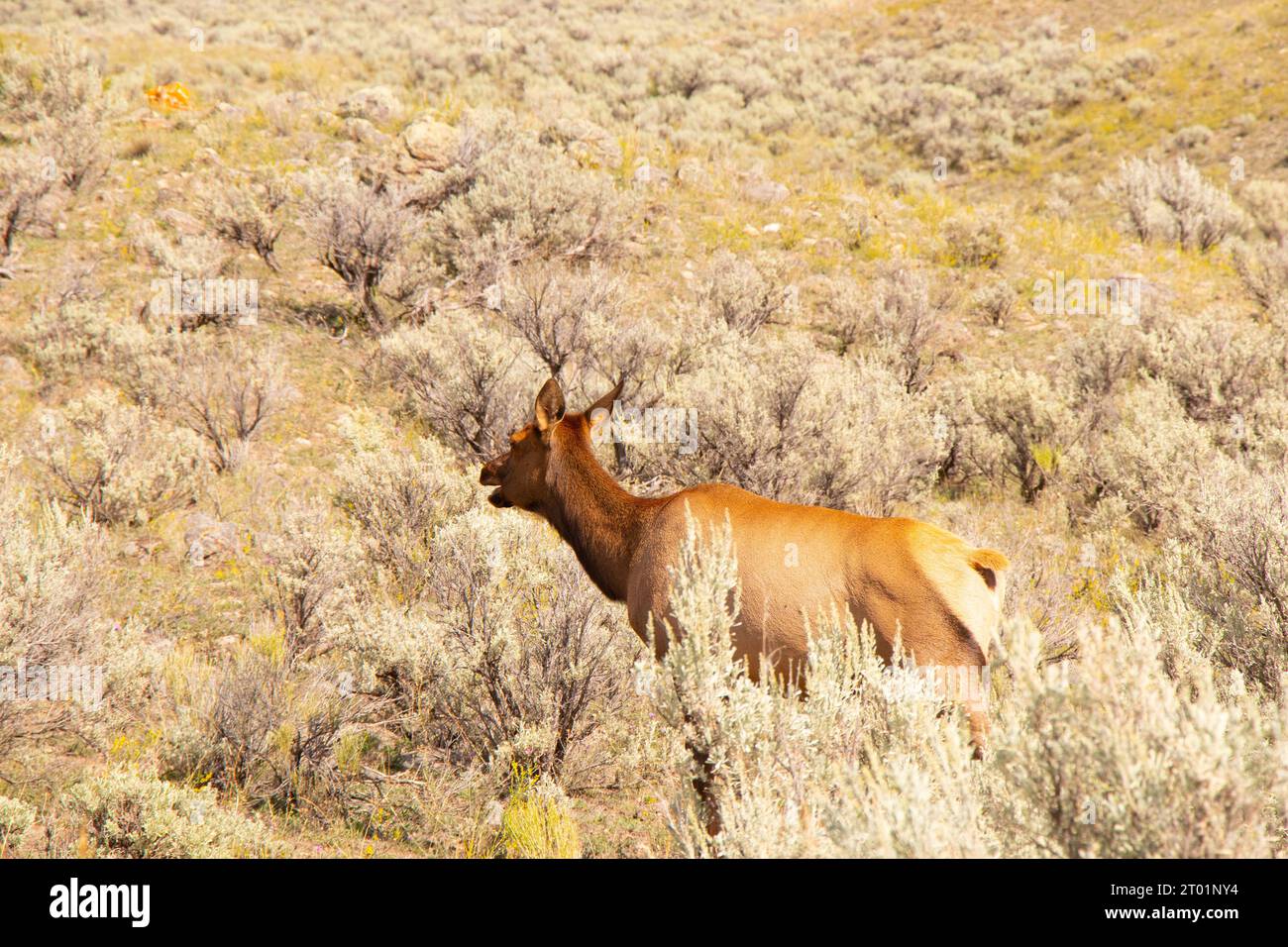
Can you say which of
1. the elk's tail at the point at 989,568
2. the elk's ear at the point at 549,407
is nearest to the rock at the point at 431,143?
the elk's ear at the point at 549,407

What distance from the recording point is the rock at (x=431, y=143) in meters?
16.6

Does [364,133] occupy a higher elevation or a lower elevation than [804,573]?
higher

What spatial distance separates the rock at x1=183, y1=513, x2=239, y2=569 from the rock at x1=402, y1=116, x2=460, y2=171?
10.6 m

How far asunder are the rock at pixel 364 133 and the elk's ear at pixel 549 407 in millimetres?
14226

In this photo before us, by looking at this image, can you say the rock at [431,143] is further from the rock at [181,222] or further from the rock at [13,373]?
the rock at [13,373]

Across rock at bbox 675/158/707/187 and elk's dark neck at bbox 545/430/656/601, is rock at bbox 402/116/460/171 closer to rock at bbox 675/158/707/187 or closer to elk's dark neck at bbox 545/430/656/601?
rock at bbox 675/158/707/187

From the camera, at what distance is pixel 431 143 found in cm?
1678

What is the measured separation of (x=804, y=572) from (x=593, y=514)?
5.33 ft

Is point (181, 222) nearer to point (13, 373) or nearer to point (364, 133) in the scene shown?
point (13, 373)

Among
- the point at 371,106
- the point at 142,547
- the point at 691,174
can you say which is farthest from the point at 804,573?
the point at 371,106

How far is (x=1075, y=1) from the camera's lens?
1565 inches

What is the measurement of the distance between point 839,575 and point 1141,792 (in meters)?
2.11

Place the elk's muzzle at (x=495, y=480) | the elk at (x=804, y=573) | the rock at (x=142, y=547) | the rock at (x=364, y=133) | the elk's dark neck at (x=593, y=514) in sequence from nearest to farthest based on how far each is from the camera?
1. the elk at (x=804, y=573)
2. the elk's dark neck at (x=593, y=514)
3. the elk's muzzle at (x=495, y=480)
4. the rock at (x=142, y=547)
5. the rock at (x=364, y=133)
